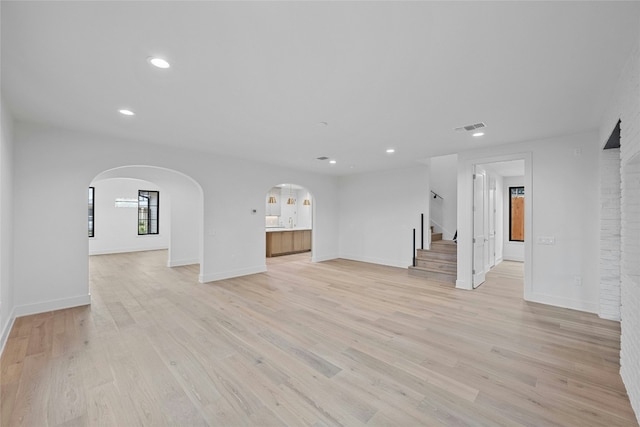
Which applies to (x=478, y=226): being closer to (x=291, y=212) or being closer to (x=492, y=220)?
(x=492, y=220)

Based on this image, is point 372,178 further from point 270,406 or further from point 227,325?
point 270,406

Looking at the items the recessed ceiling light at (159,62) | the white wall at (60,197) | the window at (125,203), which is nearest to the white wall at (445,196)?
the white wall at (60,197)

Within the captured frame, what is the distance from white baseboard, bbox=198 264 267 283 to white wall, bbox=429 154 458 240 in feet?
17.3

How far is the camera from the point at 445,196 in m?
8.20

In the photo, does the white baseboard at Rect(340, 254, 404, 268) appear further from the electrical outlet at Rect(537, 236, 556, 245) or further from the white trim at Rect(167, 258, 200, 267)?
the white trim at Rect(167, 258, 200, 267)

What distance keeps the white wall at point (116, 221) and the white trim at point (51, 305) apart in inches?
201

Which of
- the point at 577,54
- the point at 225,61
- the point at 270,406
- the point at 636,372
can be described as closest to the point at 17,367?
the point at 270,406

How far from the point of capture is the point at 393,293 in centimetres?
482

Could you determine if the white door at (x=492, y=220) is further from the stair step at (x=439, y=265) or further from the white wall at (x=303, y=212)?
the white wall at (x=303, y=212)

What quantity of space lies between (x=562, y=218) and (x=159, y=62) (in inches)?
220

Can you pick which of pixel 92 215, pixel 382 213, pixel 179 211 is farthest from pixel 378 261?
pixel 92 215

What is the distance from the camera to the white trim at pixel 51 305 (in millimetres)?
3682

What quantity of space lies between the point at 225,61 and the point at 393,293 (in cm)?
430

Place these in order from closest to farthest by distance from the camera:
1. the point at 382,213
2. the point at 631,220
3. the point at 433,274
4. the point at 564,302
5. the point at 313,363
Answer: the point at 631,220
the point at 313,363
the point at 564,302
the point at 433,274
the point at 382,213
